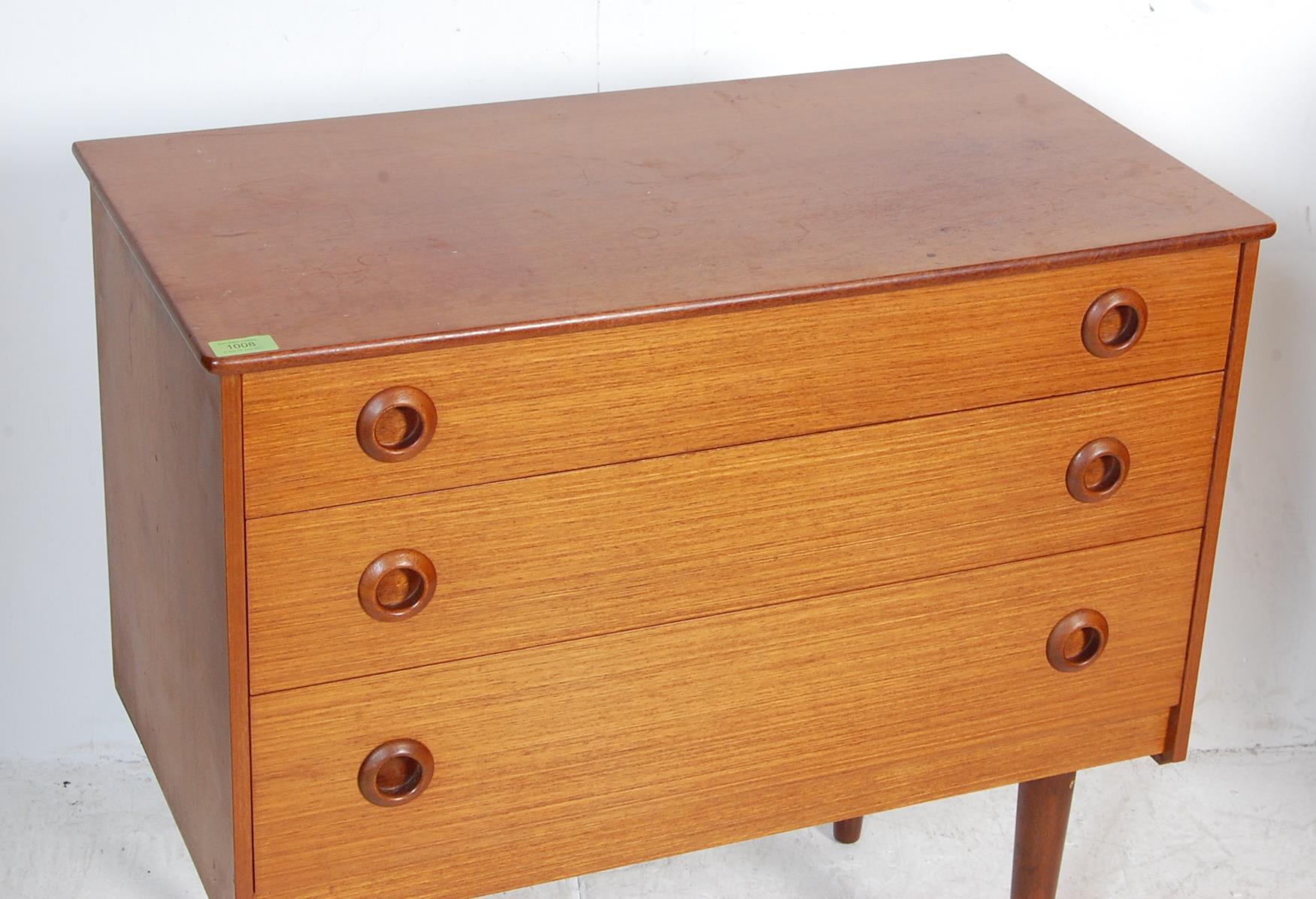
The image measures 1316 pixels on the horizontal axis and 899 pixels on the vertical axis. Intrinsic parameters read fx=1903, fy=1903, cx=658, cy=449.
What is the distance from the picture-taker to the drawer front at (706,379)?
4.57 feet

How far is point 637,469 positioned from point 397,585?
21 centimetres

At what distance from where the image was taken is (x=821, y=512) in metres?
1.60

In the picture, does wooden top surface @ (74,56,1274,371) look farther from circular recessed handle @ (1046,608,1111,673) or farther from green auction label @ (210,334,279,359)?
circular recessed handle @ (1046,608,1111,673)

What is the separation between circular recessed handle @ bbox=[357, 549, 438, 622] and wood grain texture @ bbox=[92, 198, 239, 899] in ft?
0.33

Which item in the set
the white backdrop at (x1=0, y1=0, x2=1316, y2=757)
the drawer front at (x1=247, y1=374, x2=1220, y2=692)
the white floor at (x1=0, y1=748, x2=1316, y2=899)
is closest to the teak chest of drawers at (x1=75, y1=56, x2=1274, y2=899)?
the drawer front at (x1=247, y1=374, x2=1220, y2=692)

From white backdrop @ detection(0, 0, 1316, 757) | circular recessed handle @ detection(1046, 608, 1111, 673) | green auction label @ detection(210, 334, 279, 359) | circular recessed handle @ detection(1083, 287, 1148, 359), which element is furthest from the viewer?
white backdrop @ detection(0, 0, 1316, 757)

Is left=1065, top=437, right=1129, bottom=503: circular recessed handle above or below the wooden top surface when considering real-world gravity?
below

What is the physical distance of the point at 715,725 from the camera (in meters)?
1.64

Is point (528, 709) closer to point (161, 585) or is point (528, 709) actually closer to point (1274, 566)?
point (161, 585)

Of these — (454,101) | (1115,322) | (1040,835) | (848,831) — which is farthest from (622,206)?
(848,831)

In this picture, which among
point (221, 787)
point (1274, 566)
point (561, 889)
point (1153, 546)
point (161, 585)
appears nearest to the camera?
point (221, 787)

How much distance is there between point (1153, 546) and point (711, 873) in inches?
29.2

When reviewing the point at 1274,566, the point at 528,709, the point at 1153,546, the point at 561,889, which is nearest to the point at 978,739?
the point at 1153,546

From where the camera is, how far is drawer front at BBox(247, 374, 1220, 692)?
145cm
